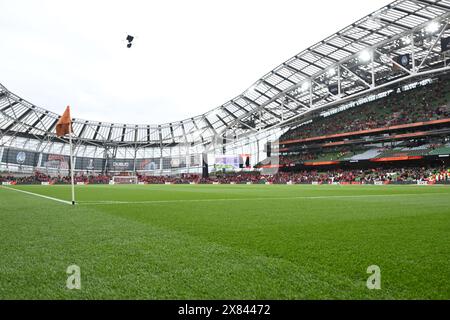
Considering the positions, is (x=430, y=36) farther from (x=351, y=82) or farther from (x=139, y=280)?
(x=139, y=280)

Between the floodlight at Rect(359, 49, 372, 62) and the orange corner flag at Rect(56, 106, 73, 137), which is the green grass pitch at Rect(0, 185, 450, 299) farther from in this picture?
the floodlight at Rect(359, 49, 372, 62)

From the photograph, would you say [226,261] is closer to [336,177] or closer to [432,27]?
[432,27]

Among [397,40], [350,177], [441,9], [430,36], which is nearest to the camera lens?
[441,9]

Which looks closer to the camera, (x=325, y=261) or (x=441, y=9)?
(x=325, y=261)

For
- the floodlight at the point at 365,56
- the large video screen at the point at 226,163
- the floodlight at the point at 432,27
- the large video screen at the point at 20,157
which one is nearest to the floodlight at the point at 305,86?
the floodlight at the point at 365,56

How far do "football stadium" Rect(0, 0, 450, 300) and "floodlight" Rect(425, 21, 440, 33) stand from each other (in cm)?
23

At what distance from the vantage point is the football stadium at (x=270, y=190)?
2.53 metres

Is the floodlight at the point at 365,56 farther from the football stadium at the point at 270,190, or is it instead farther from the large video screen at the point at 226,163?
the large video screen at the point at 226,163

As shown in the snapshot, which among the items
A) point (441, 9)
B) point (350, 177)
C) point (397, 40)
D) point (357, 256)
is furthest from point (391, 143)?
point (357, 256)

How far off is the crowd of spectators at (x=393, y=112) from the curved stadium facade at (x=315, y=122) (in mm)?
238

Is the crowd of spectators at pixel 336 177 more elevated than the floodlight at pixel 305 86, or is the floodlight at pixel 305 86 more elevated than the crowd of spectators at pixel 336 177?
the floodlight at pixel 305 86

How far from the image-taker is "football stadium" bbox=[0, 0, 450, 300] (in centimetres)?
253
